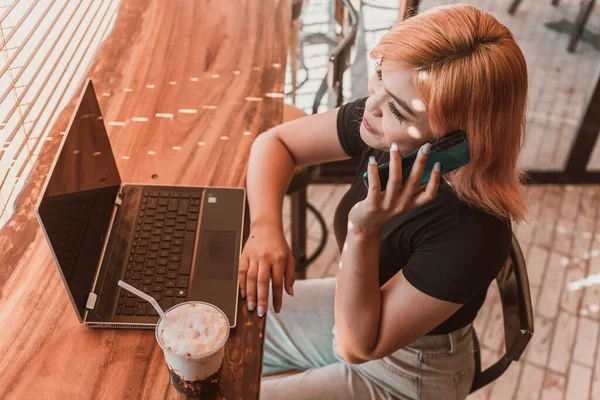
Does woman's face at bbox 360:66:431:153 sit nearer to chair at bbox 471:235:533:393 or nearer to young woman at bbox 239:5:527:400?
young woman at bbox 239:5:527:400

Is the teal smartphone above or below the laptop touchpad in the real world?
above

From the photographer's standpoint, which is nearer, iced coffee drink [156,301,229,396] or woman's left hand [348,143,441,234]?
iced coffee drink [156,301,229,396]

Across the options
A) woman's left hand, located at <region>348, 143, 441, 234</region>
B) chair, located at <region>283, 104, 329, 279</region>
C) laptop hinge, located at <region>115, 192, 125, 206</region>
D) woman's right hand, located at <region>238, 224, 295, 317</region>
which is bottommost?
chair, located at <region>283, 104, 329, 279</region>

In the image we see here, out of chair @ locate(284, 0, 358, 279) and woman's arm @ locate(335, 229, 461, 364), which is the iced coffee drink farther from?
chair @ locate(284, 0, 358, 279)

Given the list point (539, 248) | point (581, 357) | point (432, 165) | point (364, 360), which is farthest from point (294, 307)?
point (539, 248)

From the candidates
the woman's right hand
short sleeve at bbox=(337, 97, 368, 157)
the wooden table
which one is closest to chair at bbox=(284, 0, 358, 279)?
the wooden table

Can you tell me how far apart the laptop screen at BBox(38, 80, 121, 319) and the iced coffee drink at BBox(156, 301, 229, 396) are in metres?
0.22

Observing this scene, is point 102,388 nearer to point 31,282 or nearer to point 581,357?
point 31,282

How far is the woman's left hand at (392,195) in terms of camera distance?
1.06 metres

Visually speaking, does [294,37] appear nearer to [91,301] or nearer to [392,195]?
[392,195]

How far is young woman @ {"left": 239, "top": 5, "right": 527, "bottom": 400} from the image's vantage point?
3.44 feet

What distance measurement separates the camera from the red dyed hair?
3.38 feet

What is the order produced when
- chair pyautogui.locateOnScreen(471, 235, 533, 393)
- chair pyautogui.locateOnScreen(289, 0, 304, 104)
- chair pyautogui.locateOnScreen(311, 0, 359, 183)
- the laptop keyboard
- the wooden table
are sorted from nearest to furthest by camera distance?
the wooden table, the laptop keyboard, chair pyautogui.locateOnScreen(471, 235, 533, 393), chair pyautogui.locateOnScreen(311, 0, 359, 183), chair pyautogui.locateOnScreen(289, 0, 304, 104)

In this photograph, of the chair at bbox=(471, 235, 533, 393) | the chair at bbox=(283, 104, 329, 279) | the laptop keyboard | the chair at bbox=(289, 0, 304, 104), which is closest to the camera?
the laptop keyboard
